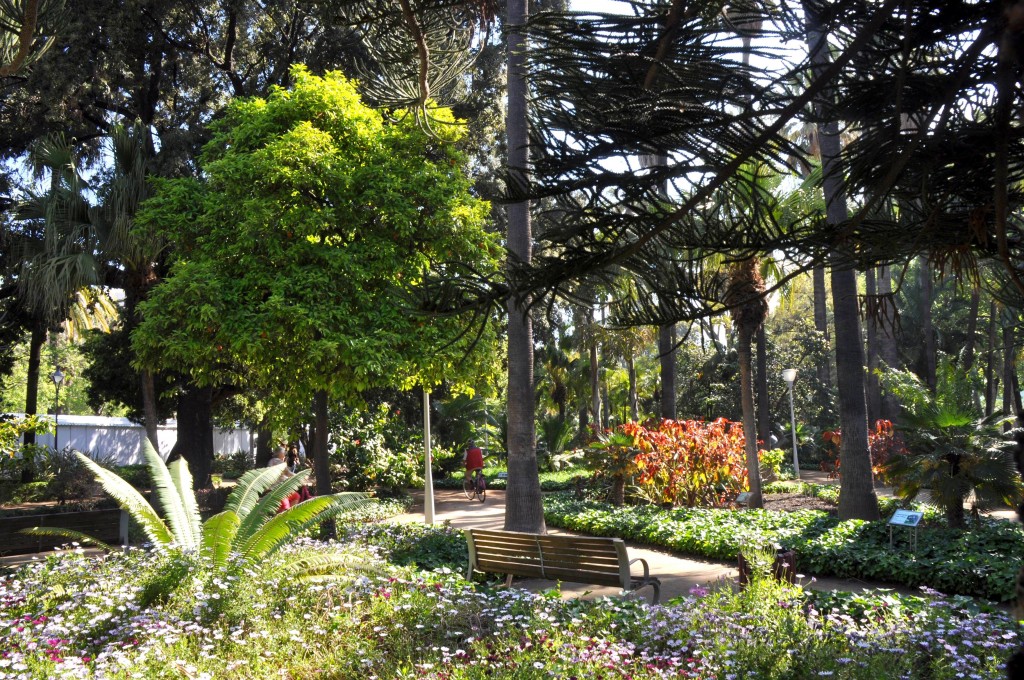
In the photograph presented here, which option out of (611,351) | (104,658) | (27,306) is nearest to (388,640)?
(104,658)

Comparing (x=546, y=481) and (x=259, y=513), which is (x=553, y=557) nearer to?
(x=259, y=513)

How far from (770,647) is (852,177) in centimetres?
307

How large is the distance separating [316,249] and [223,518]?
384cm

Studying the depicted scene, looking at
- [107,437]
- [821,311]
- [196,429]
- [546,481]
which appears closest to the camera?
[196,429]

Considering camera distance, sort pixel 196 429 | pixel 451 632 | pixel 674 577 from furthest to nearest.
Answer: pixel 196 429
pixel 674 577
pixel 451 632

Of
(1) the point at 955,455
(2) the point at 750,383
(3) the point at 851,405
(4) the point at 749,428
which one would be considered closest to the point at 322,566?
(1) the point at 955,455

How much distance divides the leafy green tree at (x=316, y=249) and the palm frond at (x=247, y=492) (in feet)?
4.91

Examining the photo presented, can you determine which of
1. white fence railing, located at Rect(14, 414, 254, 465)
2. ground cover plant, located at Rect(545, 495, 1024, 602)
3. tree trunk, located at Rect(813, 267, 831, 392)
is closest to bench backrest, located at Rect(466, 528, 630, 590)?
ground cover plant, located at Rect(545, 495, 1024, 602)

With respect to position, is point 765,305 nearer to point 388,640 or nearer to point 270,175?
point 270,175

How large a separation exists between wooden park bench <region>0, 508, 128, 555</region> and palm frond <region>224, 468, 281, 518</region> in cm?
190

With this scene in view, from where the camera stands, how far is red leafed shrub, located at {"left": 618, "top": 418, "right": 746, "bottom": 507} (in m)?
14.2

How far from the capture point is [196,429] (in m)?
19.4

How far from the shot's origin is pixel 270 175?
10.1 meters

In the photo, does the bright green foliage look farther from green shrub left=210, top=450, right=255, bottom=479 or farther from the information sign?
green shrub left=210, top=450, right=255, bottom=479
